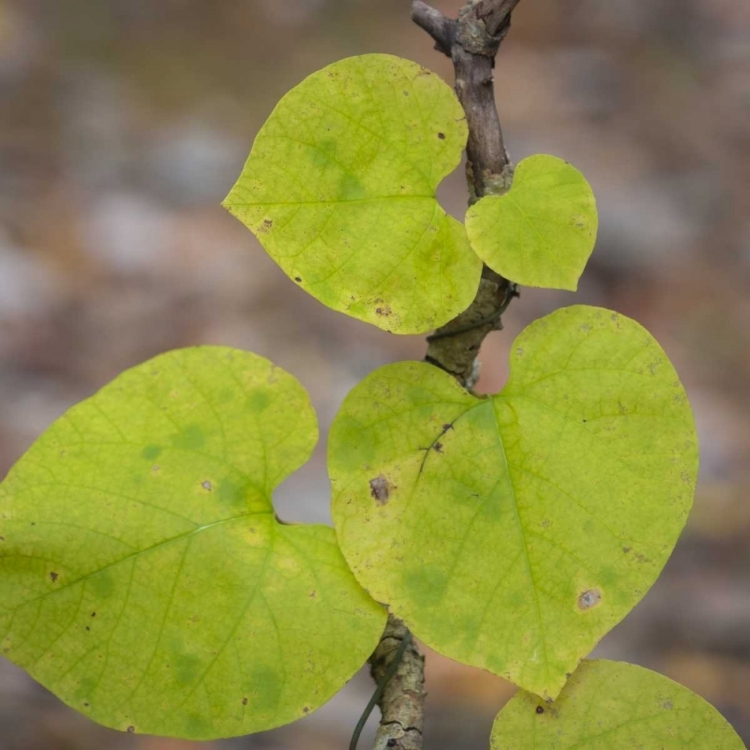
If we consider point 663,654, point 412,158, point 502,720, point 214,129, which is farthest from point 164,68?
point 502,720

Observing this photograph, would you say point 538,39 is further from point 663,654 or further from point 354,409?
point 354,409

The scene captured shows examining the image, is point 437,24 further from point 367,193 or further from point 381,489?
point 381,489

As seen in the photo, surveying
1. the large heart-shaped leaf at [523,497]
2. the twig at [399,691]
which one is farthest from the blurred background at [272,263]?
the large heart-shaped leaf at [523,497]

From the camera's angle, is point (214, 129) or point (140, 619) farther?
point (214, 129)

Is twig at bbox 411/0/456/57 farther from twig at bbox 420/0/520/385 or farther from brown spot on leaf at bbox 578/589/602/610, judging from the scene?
brown spot on leaf at bbox 578/589/602/610

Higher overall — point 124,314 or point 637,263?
point 637,263

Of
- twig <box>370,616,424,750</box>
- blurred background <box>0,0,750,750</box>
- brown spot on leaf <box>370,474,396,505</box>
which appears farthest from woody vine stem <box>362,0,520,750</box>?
blurred background <box>0,0,750,750</box>

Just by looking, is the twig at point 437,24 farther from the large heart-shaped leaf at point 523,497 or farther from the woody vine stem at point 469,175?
the large heart-shaped leaf at point 523,497

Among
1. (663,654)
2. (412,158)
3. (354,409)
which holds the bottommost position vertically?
(663,654)
